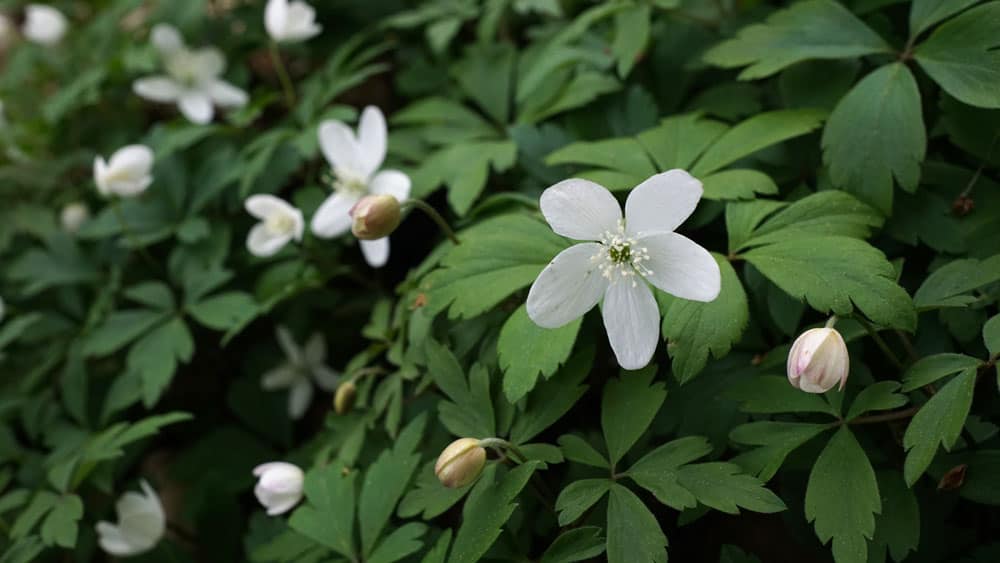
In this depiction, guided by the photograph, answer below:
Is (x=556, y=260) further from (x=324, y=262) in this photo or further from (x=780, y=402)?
(x=324, y=262)

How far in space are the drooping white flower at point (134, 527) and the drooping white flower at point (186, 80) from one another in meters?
1.27

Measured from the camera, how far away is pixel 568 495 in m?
1.36

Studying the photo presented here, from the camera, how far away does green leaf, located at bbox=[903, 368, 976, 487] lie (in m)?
1.24

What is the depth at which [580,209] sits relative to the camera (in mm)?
1350

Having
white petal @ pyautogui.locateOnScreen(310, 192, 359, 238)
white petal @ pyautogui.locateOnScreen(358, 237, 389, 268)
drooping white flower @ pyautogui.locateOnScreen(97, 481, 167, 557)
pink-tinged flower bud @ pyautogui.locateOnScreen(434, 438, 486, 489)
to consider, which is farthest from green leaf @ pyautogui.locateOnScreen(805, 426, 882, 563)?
drooping white flower @ pyautogui.locateOnScreen(97, 481, 167, 557)

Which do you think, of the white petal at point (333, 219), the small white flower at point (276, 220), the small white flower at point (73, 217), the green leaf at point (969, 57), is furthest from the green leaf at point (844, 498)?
the small white flower at point (73, 217)

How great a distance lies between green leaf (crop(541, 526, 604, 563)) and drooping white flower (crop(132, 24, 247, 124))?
1.93m

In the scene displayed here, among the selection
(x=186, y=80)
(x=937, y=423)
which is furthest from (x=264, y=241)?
(x=937, y=423)

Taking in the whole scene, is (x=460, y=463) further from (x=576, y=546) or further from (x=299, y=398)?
(x=299, y=398)

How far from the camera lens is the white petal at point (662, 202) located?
4.21 feet

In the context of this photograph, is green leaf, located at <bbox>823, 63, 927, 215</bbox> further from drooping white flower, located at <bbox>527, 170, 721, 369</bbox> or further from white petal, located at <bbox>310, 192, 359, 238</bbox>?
white petal, located at <bbox>310, 192, 359, 238</bbox>

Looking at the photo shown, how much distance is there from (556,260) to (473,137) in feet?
3.15

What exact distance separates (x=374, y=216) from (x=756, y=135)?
795 mm

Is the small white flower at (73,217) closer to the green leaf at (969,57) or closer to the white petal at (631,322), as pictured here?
the white petal at (631,322)
